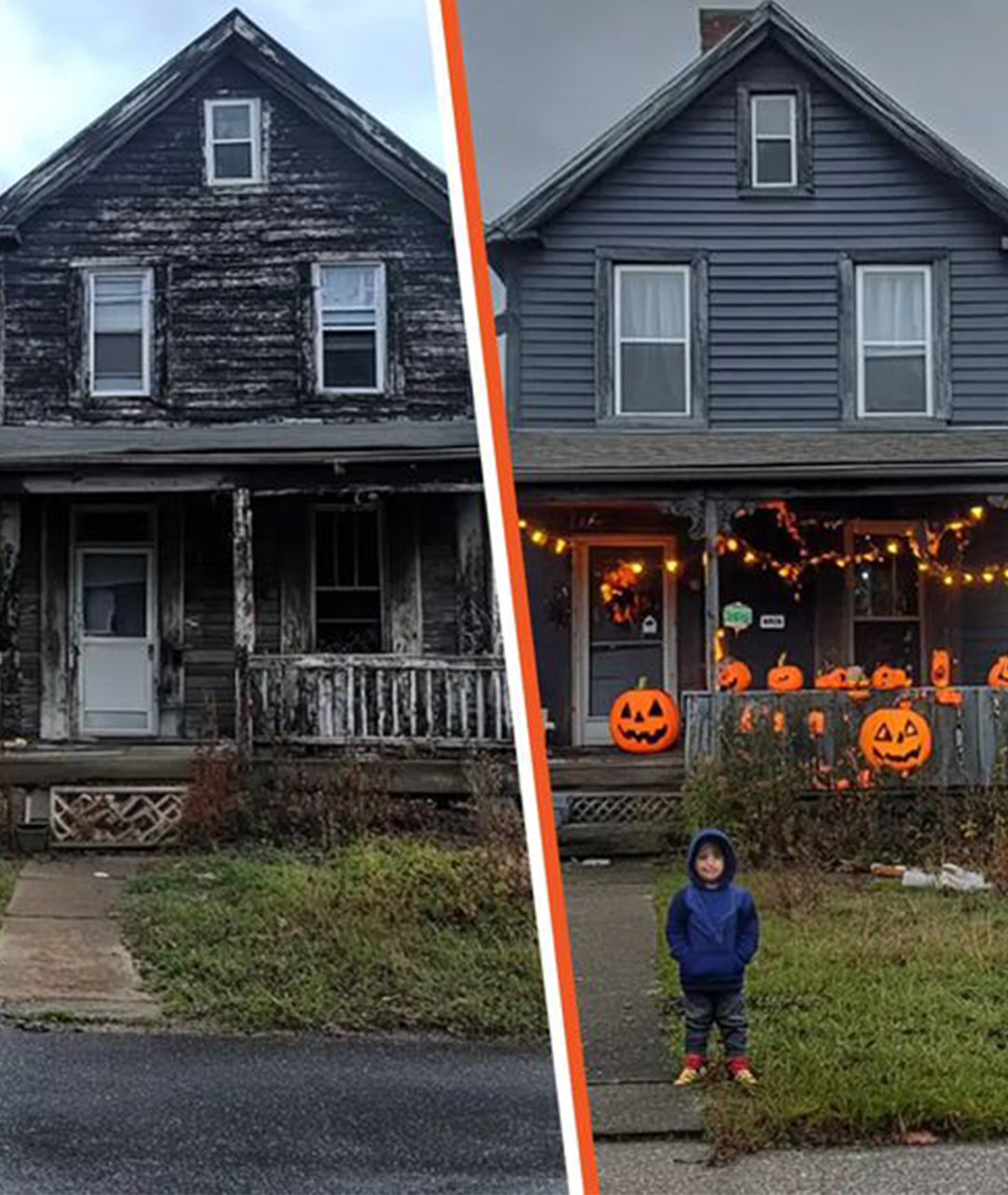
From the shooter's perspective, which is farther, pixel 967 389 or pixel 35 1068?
pixel 967 389

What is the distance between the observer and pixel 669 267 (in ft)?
23.3

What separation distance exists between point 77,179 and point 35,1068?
254 cm

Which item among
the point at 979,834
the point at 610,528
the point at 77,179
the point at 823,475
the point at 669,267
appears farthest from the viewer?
the point at 669,267

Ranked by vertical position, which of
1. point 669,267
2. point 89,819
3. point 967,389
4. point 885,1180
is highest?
point 669,267

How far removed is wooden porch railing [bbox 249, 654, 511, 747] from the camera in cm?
461

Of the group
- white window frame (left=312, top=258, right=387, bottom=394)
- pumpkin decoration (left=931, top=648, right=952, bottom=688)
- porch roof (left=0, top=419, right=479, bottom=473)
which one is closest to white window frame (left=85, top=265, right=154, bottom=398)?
porch roof (left=0, top=419, right=479, bottom=473)

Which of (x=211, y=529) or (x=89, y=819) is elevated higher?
(x=211, y=529)

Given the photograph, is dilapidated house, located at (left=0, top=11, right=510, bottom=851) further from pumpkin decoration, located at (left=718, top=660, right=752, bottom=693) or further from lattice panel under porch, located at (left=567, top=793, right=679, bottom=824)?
pumpkin decoration, located at (left=718, top=660, right=752, bottom=693)

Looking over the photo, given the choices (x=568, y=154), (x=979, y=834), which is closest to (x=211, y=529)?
(x=568, y=154)

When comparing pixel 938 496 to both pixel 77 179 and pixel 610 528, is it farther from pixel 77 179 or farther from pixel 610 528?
pixel 77 179

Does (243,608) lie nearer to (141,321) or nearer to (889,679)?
(141,321)

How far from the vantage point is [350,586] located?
5.22 m

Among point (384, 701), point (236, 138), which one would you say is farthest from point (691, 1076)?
point (236, 138)

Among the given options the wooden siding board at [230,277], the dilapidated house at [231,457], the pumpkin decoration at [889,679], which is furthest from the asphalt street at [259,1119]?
the pumpkin decoration at [889,679]
